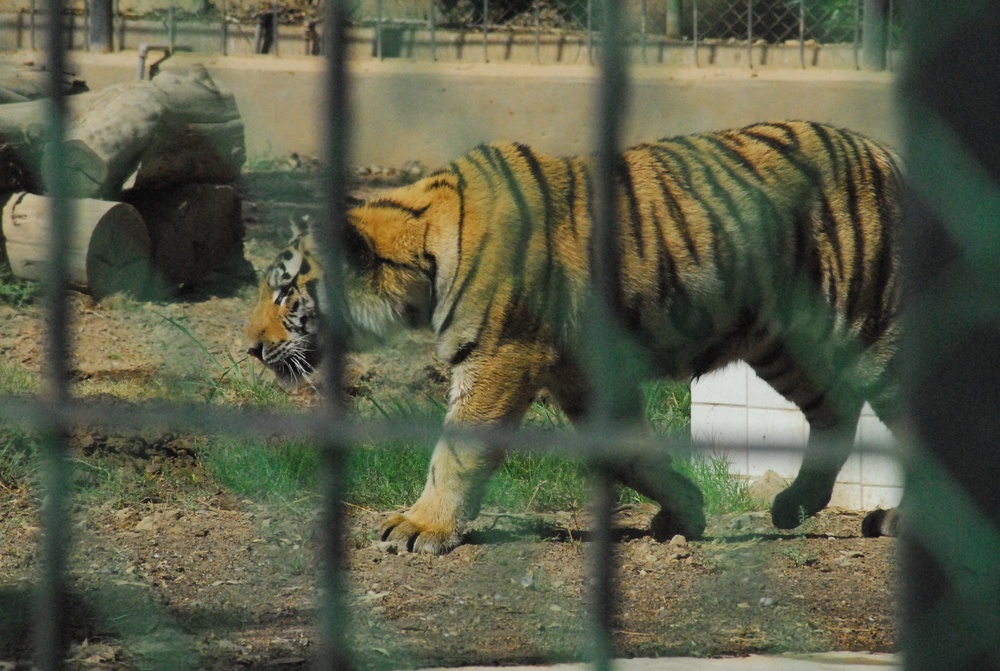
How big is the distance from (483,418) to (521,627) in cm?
72

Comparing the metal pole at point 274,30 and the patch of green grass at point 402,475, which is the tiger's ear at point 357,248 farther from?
the metal pole at point 274,30

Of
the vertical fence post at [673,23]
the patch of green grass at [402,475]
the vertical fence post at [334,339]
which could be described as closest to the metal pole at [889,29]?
the vertical fence post at [673,23]

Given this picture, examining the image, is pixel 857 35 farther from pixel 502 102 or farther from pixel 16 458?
pixel 16 458

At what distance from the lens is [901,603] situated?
1124 millimetres

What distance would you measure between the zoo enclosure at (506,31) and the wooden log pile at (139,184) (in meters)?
1.77

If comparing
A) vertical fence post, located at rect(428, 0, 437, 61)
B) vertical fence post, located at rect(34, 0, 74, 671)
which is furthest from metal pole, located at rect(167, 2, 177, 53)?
vertical fence post, located at rect(34, 0, 74, 671)

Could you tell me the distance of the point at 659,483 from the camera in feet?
12.4

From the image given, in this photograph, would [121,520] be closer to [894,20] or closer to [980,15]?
[980,15]

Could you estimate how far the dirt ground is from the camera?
9.30ft

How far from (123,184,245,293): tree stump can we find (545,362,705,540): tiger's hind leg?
7.37ft

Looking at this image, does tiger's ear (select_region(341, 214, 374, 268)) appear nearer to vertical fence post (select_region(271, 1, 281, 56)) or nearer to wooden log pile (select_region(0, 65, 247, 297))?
wooden log pile (select_region(0, 65, 247, 297))

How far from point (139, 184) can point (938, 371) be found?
4.57m

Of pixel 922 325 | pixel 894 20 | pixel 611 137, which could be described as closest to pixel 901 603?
pixel 922 325

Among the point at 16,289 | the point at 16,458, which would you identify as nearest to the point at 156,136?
the point at 16,289
